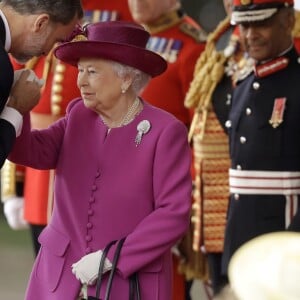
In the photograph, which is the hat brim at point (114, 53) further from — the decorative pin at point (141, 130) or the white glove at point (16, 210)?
the white glove at point (16, 210)

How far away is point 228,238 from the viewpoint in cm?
411

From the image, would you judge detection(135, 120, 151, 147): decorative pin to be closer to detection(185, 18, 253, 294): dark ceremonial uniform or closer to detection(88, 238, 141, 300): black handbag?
detection(88, 238, 141, 300): black handbag

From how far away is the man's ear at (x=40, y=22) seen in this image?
2891 millimetres

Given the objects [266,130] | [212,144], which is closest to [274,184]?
[266,130]

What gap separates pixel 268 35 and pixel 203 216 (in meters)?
0.97

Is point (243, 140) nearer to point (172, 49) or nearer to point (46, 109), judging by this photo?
point (172, 49)

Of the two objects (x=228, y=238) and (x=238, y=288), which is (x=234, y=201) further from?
(x=238, y=288)

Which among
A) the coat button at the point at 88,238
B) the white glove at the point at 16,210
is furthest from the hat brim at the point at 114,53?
the white glove at the point at 16,210

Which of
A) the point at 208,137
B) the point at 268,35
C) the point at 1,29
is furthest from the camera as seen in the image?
the point at 208,137

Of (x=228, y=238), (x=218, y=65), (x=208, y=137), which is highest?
(x=218, y=65)

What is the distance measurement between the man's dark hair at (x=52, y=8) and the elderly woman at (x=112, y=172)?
12 cm

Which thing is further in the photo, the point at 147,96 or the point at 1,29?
the point at 147,96

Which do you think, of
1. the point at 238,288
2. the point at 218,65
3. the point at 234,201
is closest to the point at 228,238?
the point at 234,201

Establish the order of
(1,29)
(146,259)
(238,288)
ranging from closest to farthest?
(238,288)
(1,29)
(146,259)
